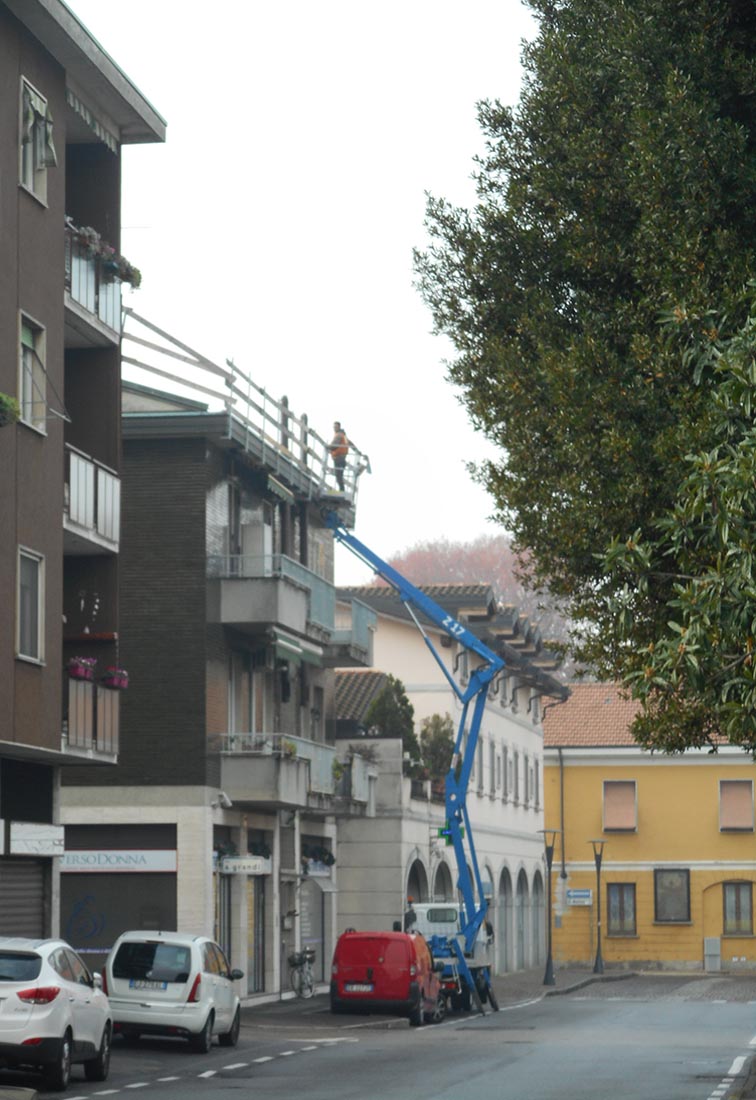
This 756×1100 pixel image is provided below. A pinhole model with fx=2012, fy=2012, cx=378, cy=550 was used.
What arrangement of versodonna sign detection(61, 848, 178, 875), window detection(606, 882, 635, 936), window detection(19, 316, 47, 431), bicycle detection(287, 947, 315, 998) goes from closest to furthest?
window detection(19, 316, 47, 431) → versodonna sign detection(61, 848, 178, 875) → bicycle detection(287, 947, 315, 998) → window detection(606, 882, 635, 936)

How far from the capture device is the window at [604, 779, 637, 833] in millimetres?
75188

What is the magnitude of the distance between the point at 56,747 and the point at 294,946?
18.8m

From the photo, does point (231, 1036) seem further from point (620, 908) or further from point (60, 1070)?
point (620, 908)

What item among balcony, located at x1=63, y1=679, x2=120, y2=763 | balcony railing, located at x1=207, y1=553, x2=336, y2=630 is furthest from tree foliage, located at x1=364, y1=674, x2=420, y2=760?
balcony, located at x1=63, y1=679, x2=120, y2=763

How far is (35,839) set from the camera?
27.7 m

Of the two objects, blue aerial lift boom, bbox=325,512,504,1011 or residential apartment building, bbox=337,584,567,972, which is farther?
residential apartment building, bbox=337,584,567,972

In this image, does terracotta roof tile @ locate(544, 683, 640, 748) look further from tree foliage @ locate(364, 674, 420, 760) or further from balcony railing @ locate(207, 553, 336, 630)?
balcony railing @ locate(207, 553, 336, 630)

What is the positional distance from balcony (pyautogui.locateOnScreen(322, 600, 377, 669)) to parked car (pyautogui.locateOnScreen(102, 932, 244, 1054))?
709 inches

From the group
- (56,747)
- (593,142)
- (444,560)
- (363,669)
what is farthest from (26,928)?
(444,560)

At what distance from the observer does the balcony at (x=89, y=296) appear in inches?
1132

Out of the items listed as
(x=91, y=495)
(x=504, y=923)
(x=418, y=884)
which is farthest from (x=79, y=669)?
(x=504, y=923)

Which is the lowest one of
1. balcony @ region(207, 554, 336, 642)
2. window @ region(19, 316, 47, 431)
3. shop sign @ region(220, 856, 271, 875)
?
shop sign @ region(220, 856, 271, 875)

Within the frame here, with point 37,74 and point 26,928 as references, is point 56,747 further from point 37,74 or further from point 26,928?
point 37,74

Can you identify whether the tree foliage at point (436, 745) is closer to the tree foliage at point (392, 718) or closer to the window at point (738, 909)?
the tree foliage at point (392, 718)
